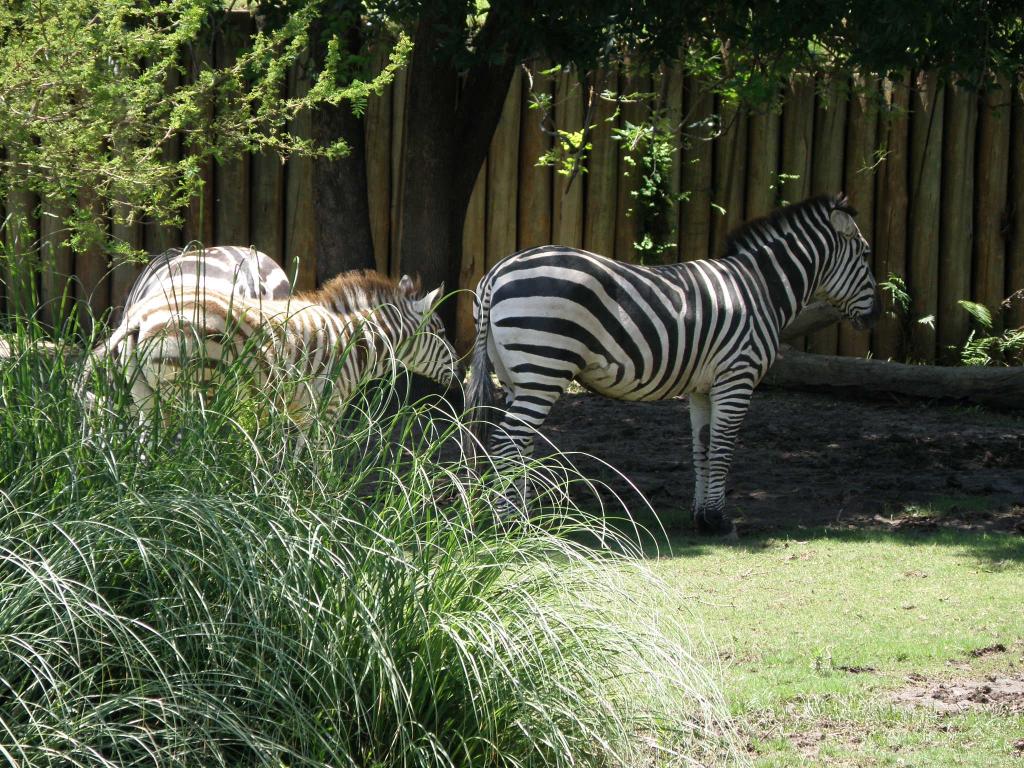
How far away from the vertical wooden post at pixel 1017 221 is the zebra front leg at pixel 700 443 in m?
5.96

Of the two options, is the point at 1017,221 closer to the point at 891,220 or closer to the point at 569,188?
the point at 891,220

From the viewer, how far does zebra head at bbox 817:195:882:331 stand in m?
8.62

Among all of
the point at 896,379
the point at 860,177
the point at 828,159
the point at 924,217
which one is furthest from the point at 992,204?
the point at 896,379

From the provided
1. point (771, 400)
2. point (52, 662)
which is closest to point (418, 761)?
point (52, 662)

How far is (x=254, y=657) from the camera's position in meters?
3.17

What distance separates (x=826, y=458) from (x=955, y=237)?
13.9 ft

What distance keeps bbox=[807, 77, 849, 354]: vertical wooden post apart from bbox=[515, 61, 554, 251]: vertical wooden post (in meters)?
2.74

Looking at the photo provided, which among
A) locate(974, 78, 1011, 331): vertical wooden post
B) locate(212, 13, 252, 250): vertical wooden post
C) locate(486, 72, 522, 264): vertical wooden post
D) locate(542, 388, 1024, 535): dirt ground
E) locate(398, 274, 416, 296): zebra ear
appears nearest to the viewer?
locate(398, 274, 416, 296): zebra ear

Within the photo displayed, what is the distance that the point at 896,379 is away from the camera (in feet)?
37.6

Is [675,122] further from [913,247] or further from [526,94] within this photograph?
[913,247]

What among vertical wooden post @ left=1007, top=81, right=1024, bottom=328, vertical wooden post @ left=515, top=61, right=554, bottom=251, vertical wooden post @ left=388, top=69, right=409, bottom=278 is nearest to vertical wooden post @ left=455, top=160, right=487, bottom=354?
vertical wooden post @ left=515, top=61, right=554, bottom=251

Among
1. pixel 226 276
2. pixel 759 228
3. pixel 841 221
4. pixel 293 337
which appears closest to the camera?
pixel 293 337

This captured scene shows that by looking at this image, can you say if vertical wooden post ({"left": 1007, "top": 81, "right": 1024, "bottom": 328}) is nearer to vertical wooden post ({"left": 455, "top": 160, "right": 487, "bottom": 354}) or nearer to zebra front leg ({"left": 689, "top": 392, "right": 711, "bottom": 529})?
vertical wooden post ({"left": 455, "top": 160, "right": 487, "bottom": 354})

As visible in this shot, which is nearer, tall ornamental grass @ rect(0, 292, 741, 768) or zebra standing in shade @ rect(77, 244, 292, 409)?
tall ornamental grass @ rect(0, 292, 741, 768)
